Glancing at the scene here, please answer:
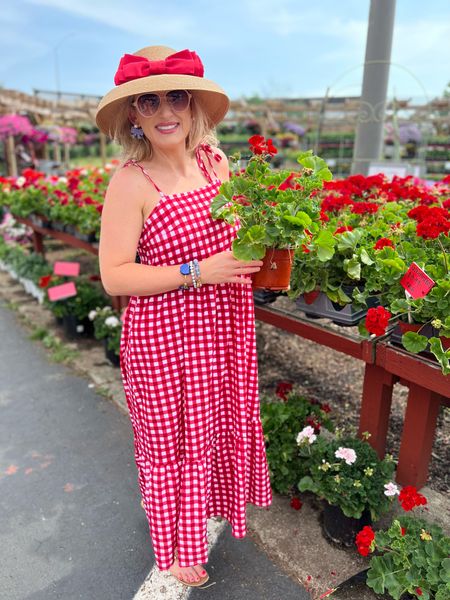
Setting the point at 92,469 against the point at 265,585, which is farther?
the point at 92,469

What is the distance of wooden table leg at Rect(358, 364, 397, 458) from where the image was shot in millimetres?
1891

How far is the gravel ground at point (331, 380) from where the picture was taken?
240 centimetres

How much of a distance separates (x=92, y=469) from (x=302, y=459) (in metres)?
1.07

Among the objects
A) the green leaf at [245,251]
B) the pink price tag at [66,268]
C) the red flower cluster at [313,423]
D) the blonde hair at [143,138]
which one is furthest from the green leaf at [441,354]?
the pink price tag at [66,268]

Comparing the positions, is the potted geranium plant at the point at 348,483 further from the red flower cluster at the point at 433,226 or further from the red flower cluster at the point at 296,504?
the red flower cluster at the point at 433,226

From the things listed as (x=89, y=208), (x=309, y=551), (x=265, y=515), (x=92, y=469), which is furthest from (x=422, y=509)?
(x=89, y=208)

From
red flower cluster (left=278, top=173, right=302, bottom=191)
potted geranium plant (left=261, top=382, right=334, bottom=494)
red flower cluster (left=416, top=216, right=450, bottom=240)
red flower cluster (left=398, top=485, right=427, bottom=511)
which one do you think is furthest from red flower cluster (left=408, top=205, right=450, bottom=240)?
potted geranium plant (left=261, top=382, right=334, bottom=494)

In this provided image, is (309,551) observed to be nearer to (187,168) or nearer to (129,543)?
(129,543)

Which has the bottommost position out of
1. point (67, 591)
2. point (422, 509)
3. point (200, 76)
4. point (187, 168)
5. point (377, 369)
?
point (67, 591)

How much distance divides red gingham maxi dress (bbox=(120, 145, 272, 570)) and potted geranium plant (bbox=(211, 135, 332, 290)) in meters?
0.13

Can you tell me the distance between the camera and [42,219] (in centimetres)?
468

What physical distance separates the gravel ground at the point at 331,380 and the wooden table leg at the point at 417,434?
0.29 metres

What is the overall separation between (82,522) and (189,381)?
1042mm

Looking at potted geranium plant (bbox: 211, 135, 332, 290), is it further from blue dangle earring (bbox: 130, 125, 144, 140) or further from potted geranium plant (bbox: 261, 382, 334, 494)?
potted geranium plant (bbox: 261, 382, 334, 494)
